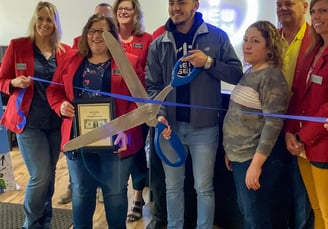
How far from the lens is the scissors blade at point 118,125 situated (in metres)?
1.69

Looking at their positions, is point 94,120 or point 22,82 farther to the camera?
point 22,82

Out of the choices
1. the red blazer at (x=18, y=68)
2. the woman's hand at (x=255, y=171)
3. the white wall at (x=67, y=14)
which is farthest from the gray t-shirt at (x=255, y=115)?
the white wall at (x=67, y=14)

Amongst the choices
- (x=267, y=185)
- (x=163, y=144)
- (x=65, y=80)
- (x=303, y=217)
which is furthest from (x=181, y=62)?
(x=303, y=217)

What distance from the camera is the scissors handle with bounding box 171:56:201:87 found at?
1.87m

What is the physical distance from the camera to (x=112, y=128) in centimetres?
170

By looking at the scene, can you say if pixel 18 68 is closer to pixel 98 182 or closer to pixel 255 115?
pixel 98 182

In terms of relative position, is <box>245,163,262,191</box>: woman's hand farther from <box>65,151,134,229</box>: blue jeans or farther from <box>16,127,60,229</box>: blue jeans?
<box>16,127,60,229</box>: blue jeans

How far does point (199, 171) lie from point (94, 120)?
641mm

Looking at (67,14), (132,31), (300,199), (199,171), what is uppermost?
(67,14)

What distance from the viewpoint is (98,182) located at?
2.05 m

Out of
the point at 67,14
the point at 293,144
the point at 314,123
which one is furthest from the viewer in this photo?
the point at 67,14

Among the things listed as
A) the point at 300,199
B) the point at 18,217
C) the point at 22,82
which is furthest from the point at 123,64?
the point at 18,217

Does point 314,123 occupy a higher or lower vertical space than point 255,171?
higher

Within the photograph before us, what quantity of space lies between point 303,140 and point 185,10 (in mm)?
885
